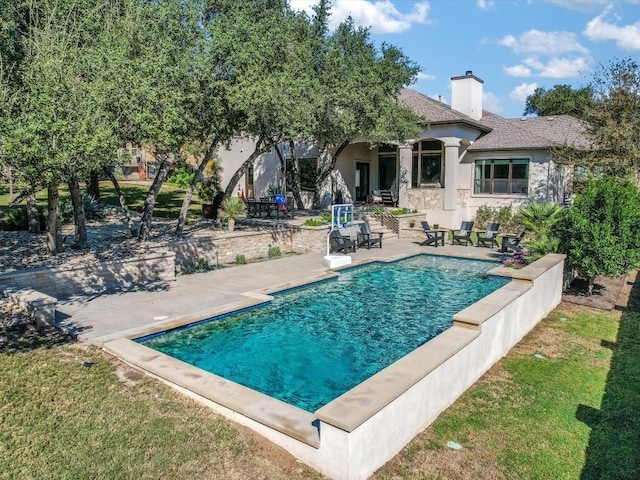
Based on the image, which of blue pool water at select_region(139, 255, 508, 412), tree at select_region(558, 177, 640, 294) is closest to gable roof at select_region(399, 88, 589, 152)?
tree at select_region(558, 177, 640, 294)

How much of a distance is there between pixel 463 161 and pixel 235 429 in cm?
2287

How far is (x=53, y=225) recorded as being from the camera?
39.6ft

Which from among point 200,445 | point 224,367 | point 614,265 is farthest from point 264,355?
point 614,265

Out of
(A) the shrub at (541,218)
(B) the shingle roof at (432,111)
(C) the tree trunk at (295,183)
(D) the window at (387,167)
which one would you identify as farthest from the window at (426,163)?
(A) the shrub at (541,218)

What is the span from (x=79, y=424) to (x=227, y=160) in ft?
91.3

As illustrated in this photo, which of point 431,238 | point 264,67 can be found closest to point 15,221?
point 264,67

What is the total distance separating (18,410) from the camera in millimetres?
5363

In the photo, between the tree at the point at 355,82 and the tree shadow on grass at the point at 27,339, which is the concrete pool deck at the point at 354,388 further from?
the tree at the point at 355,82

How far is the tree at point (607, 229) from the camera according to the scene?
10.7 m

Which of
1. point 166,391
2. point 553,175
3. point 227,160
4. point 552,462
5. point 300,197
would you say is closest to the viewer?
point 552,462

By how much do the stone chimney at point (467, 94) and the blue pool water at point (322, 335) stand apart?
1568 centimetres

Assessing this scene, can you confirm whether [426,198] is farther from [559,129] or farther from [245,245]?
[245,245]

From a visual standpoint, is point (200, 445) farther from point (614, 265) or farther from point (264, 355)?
point (614, 265)

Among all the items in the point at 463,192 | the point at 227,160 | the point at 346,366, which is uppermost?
the point at 227,160
